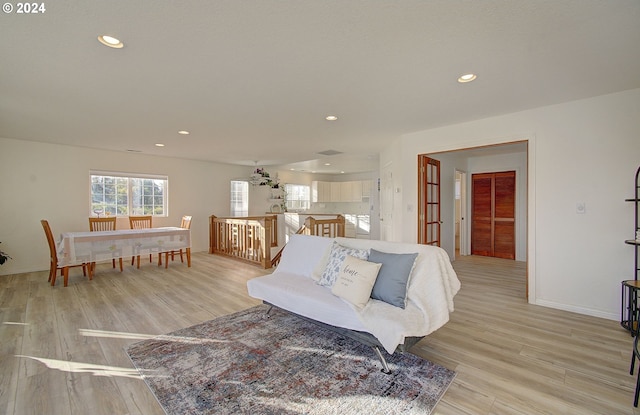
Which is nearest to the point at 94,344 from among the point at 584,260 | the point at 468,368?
the point at 468,368

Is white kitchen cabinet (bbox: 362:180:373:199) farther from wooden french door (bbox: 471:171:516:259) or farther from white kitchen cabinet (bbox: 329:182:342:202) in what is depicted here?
wooden french door (bbox: 471:171:516:259)

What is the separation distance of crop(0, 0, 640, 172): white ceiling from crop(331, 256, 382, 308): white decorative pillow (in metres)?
1.72

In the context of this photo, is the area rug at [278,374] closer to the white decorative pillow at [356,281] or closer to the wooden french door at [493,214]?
the white decorative pillow at [356,281]

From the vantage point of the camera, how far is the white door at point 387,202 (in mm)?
5516

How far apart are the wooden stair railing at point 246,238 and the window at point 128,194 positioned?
1.30 meters

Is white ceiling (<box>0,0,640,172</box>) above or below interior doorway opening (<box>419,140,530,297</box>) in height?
above

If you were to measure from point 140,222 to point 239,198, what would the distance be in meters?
2.86

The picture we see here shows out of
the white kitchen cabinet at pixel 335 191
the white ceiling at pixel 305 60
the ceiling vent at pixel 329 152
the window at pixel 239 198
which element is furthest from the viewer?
the white kitchen cabinet at pixel 335 191

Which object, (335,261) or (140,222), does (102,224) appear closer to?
(140,222)

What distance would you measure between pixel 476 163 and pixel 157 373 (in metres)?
7.23

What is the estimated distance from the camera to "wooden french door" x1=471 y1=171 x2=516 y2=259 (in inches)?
247

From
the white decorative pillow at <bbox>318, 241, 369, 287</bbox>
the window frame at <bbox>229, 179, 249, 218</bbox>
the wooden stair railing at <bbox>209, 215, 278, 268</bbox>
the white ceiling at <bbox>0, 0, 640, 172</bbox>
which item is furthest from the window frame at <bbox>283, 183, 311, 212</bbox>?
the white decorative pillow at <bbox>318, 241, 369, 287</bbox>

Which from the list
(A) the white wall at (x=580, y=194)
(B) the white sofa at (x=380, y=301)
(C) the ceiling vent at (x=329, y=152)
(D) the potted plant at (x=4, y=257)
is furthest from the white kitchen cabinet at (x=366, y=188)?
(D) the potted plant at (x=4, y=257)

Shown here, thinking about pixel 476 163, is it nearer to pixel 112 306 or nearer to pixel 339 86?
pixel 339 86
